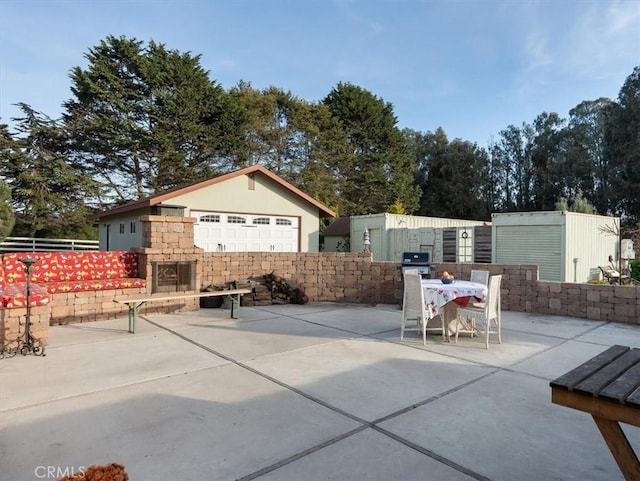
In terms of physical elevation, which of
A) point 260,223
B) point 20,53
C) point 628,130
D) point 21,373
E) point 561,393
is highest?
point 628,130

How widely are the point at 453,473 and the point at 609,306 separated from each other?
21.2 feet

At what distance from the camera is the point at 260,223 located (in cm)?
1398

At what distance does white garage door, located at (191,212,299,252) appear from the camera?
12.8 metres

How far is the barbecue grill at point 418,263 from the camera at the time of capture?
8.78 m

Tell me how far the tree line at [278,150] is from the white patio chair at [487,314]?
16501 mm

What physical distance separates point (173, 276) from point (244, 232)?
5527 millimetres

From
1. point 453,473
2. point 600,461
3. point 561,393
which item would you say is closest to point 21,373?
point 453,473

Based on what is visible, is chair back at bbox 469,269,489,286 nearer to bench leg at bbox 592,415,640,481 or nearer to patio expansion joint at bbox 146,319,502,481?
patio expansion joint at bbox 146,319,502,481

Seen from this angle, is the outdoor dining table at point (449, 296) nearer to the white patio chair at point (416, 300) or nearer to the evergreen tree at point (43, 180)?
the white patio chair at point (416, 300)

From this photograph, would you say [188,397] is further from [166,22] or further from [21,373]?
[166,22]

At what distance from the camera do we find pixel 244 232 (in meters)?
13.6

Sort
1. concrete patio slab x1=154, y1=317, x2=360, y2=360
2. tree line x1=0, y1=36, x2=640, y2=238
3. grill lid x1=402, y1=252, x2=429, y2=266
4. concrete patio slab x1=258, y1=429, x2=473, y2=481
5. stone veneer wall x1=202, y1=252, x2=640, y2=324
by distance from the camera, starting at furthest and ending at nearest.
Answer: tree line x1=0, y1=36, x2=640, y2=238 < grill lid x1=402, y1=252, x2=429, y2=266 < stone veneer wall x1=202, y1=252, x2=640, y2=324 < concrete patio slab x1=154, y1=317, x2=360, y2=360 < concrete patio slab x1=258, y1=429, x2=473, y2=481

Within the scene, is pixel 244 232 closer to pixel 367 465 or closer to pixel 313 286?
pixel 313 286

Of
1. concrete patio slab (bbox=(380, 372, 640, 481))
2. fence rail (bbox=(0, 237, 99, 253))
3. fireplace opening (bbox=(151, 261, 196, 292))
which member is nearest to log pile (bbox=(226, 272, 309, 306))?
fireplace opening (bbox=(151, 261, 196, 292))
